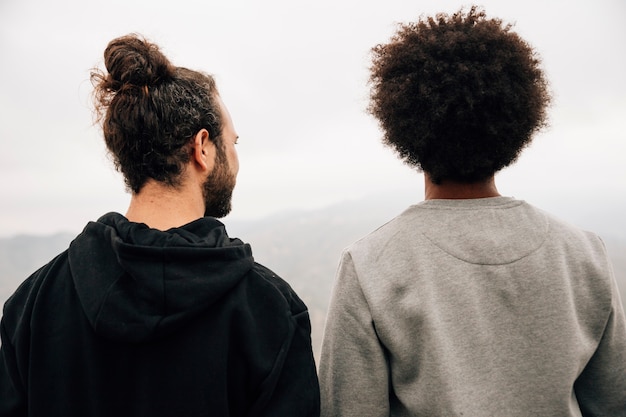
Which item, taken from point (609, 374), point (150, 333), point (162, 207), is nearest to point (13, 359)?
point (150, 333)

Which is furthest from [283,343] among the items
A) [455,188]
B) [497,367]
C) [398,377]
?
[455,188]

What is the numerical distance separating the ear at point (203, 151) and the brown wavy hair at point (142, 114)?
39mm

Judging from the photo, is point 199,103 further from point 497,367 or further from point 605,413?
point 605,413

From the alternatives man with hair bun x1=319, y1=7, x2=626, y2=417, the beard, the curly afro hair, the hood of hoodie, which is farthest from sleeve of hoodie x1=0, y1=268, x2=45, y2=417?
the curly afro hair

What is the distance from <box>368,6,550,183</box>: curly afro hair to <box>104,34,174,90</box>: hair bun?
1204 millimetres

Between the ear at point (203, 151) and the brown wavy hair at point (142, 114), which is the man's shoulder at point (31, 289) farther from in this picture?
the ear at point (203, 151)

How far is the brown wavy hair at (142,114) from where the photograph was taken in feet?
6.95

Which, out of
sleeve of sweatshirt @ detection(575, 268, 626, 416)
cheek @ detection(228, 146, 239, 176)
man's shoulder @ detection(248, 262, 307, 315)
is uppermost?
cheek @ detection(228, 146, 239, 176)

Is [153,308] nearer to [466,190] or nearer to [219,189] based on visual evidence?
[219,189]

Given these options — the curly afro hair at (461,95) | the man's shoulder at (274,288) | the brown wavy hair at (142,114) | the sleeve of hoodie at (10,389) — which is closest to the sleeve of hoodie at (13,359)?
the sleeve of hoodie at (10,389)

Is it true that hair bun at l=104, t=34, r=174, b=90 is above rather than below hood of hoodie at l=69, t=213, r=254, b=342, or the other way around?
above

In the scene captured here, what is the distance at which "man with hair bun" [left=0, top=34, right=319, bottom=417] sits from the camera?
1.79 m

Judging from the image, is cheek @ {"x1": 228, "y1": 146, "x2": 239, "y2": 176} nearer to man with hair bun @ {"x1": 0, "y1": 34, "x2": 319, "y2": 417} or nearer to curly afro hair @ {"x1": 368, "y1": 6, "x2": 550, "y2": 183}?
man with hair bun @ {"x1": 0, "y1": 34, "x2": 319, "y2": 417}

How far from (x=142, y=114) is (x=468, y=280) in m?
1.78
